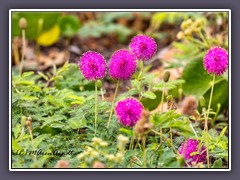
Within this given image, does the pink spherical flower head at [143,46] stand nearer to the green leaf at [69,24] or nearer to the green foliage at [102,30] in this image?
the green leaf at [69,24]

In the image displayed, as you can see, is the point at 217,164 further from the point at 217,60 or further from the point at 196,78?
the point at 196,78

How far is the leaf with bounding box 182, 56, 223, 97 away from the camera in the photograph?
2.95 metres

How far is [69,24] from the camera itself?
12.6 ft

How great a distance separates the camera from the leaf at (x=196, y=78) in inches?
116

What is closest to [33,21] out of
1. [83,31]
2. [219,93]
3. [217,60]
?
[83,31]

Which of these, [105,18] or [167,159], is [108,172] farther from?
[105,18]

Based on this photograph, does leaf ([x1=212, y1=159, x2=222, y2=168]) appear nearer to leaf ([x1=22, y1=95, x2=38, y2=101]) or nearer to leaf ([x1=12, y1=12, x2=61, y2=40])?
leaf ([x1=22, y1=95, x2=38, y2=101])

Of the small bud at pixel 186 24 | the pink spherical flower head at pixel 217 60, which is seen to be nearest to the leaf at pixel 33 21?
the small bud at pixel 186 24

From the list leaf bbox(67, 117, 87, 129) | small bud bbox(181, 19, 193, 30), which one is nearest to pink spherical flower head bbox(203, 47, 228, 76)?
leaf bbox(67, 117, 87, 129)

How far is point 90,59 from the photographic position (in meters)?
2.17

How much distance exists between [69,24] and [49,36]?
180 millimetres
